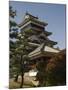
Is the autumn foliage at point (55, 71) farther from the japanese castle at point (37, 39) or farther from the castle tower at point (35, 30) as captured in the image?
the castle tower at point (35, 30)

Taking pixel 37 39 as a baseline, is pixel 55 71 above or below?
below

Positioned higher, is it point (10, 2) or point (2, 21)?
point (10, 2)

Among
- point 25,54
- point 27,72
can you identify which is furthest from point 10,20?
point 27,72

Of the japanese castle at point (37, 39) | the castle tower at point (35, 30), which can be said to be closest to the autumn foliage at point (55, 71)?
the japanese castle at point (37, 39)

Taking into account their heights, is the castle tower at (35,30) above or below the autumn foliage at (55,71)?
above

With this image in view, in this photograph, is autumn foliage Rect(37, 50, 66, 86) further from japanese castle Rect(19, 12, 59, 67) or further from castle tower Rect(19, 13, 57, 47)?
castle tower Rect(19, 13, 57, 47)

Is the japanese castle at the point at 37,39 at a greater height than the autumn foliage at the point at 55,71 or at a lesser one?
greater

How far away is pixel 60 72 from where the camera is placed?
7.53ft

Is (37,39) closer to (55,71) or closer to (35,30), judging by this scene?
(35,30)

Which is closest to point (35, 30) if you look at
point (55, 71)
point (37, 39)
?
point (37, 39)

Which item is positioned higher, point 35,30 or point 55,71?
point 35,30

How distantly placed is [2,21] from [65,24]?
69 centimetres

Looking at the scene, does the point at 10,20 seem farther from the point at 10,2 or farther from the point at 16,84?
the point at 16,84

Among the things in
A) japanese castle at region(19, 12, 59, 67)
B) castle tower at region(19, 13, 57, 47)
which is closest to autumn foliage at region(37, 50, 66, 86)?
japanese castle at region(19, 12, 59, 67)
